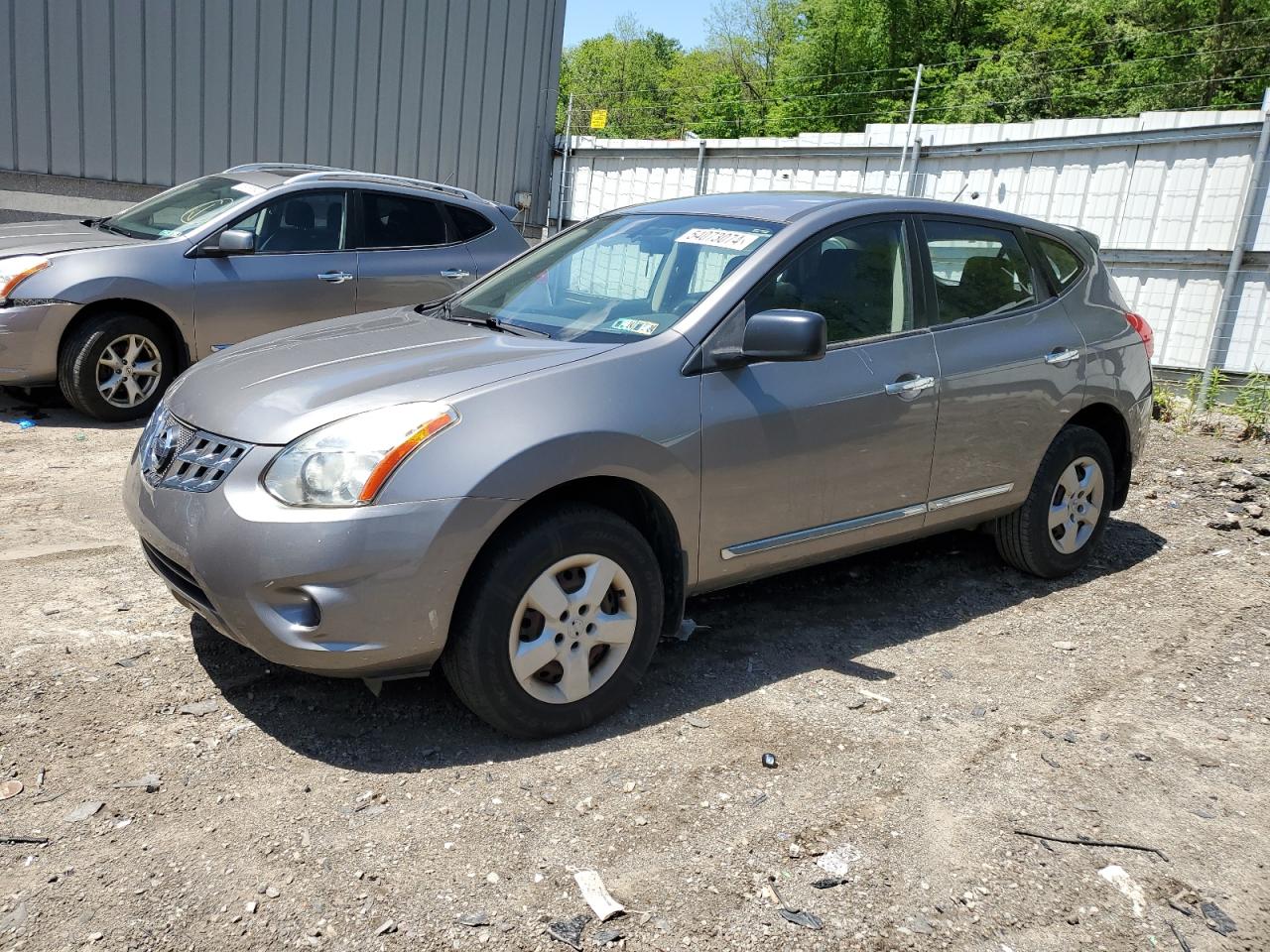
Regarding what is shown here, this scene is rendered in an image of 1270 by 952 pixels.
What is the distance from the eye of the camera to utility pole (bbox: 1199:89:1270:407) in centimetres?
865

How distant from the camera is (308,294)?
750cm

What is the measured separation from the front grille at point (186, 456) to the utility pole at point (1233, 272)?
8104 mm

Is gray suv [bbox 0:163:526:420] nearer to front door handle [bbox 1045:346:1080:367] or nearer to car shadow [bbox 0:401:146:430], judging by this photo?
car shadow [bbox 0:401:146:430]

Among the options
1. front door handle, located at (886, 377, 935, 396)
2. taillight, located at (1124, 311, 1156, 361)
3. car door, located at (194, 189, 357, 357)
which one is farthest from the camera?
car door, located at (194, 189, 357, 357)

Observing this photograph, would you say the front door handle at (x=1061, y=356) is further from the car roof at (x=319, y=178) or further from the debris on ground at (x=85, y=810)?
the car roof at (x=319, y=178)

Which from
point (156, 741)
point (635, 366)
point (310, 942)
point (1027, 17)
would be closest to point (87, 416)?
point (156, 741)

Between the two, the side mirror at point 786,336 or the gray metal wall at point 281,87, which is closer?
the side mirror at point 786,336

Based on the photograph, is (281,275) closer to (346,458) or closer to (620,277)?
(620,277)

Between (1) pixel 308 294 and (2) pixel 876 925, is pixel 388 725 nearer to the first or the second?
(2) pixel 876 925

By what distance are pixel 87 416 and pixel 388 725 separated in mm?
4774

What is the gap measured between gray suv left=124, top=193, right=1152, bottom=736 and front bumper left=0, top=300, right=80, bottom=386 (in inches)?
129

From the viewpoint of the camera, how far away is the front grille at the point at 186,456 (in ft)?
10.4

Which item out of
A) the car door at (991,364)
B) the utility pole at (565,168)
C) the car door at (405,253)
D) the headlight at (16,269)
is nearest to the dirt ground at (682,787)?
the car door at (991,364)

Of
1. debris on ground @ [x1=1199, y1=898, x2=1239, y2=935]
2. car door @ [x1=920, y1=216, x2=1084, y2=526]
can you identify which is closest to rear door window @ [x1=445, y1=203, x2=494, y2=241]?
car door @ [x1=920, y1=216, x2=1084, y2=526]
